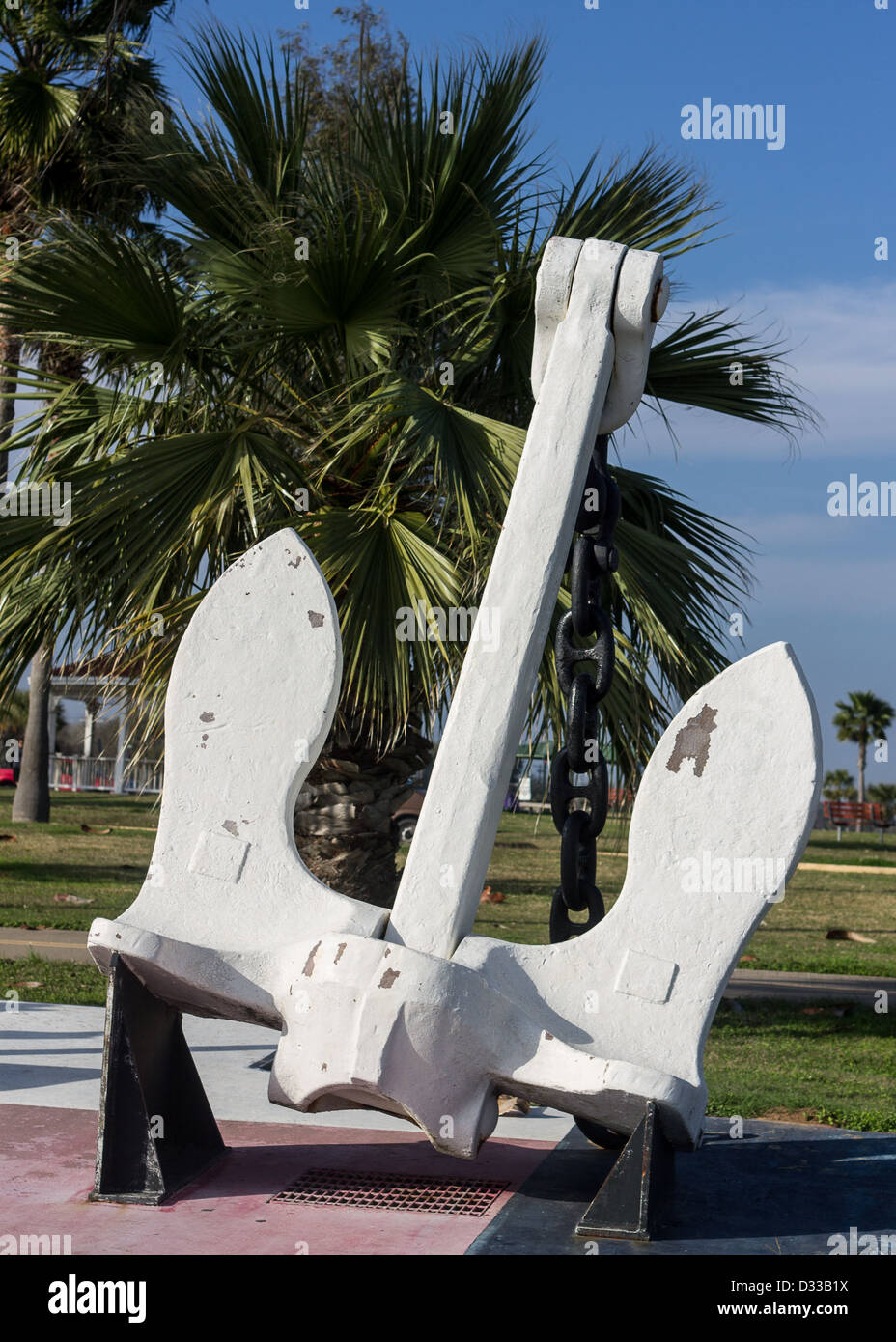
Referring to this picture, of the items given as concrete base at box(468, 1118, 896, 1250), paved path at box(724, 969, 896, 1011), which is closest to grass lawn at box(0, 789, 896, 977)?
paved path at box(724, 969, 896, 1011)

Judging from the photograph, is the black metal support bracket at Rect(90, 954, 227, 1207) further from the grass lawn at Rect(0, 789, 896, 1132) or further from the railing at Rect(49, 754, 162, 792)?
the railing at Rect(49, 754, 162, 792)

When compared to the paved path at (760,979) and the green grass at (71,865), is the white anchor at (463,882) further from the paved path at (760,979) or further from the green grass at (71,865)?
the paved path at (760,979)

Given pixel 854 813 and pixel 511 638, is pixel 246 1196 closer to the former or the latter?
pixel 511 638

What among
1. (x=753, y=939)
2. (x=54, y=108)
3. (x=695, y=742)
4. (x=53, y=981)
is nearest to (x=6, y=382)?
(x=54, y=108)

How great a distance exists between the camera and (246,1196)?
11.8ft

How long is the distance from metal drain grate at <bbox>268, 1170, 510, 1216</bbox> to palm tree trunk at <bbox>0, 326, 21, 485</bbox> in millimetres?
3631

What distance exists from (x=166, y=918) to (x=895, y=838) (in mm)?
29420

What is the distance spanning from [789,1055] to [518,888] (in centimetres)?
754
